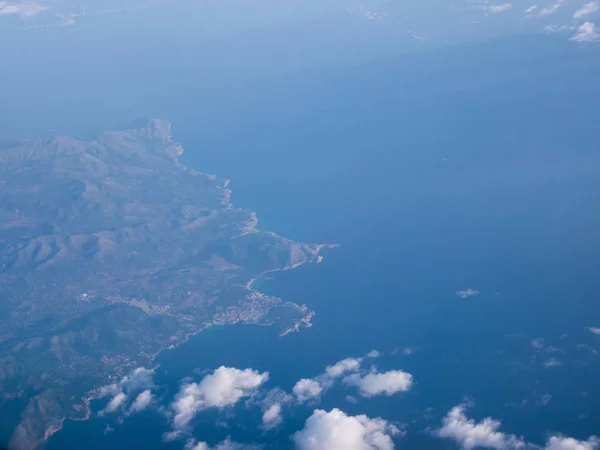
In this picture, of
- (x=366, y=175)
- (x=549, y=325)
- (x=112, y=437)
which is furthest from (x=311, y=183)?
(x=112, y=437)

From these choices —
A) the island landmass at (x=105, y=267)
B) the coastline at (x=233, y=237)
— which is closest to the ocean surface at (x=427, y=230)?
the coastline at (x=233, y=237)

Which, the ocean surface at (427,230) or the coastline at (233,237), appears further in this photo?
the coastline at (233,237)

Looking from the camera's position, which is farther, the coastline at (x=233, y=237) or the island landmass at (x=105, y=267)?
the island landmass at (x=105, y=267)

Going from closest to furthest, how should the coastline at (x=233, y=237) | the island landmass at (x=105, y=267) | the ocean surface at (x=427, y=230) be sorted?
the ocean surface at (x=427, y=230), the coastline at (x=233, y=237), the island landmass at (x=105, y=267)

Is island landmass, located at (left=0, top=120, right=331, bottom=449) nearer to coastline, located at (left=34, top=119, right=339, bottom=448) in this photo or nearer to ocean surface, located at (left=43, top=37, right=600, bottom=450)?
coastline, located at (left=34, top=119, right=339, bottom=448)

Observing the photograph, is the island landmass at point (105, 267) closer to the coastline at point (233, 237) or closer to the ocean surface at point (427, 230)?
the coastline at point (233, 237)

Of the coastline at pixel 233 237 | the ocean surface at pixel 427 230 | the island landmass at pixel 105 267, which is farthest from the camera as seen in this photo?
the island landmass at pixel 105 267

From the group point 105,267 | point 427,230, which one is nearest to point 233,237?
point 105,267

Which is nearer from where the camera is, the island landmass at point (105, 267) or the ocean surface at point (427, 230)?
the ocean surface at point (427, 230)

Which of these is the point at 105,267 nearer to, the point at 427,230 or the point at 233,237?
the point at 233,237
